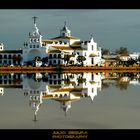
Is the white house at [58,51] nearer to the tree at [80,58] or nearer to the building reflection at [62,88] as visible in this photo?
the tree at [80,58]

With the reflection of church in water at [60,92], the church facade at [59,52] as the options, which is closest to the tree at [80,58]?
the church facade at [59,52]

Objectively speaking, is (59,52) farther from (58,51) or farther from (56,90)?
(56,90)

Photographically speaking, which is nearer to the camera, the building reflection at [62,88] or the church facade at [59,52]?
the building reflection at [62,88]

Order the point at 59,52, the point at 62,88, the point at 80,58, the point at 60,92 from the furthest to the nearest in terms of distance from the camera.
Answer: the point at 59,52, the point at 80,58, the point at 62,88, the point at 60,92

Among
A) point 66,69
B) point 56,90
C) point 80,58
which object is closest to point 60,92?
point 56,90

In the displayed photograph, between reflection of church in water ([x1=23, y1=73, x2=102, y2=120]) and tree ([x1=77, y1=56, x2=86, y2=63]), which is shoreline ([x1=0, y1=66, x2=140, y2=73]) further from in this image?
reflection of church in water ([x1=23, y1=73, x2=102, y2=120])

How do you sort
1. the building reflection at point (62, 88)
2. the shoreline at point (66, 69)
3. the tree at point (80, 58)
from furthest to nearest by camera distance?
the tree at point (80, 58) → the shoreline at point (66, 69) → the building reflection at point (62, 88)

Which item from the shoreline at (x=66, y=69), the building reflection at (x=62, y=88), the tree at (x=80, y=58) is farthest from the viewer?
the tree at (x=80, y=58)

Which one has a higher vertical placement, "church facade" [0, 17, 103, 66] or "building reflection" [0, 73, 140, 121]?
"church facade" [0, 17, 103, 66]

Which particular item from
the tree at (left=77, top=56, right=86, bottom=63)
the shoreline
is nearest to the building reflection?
the shoreline

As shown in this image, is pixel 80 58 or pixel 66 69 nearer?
pixel 66 69
